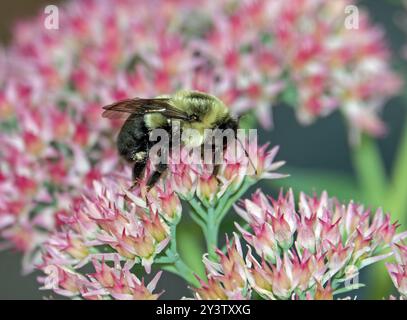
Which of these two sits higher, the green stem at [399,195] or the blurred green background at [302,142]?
the blurred green background at [302,142]

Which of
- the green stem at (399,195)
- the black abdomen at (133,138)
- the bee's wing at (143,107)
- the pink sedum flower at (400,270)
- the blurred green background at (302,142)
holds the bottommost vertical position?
the pink sedum flower at (400,270)

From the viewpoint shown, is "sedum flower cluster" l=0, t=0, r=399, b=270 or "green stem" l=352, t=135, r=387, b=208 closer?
"sedum flower cluster" l=0, t=0, r=399, b=270

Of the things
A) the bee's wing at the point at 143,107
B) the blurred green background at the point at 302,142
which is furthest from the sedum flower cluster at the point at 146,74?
the blurred green background at the point at 302,142

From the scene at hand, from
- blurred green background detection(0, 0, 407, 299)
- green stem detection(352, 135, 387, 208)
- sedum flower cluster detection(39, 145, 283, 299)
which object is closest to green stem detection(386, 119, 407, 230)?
green stem detection(352, 135, 387, 208)

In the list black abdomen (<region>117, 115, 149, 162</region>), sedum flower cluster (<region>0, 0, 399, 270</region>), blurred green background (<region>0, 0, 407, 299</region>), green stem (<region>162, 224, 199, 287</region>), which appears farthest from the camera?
blurred green background (<region>0, 0, 407, 299</region>)

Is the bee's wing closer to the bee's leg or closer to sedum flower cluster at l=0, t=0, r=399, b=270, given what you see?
the bee's leg

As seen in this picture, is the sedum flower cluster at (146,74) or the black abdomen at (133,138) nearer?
the black abdomen at (133,138)

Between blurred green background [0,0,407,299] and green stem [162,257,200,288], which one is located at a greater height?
blurred green background [0,0,407,299]

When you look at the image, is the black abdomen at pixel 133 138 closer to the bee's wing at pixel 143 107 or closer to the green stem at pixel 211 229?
the bee's wing at pixel 143 107

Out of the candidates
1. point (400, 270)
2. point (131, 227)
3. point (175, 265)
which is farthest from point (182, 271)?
point (400, 270)
